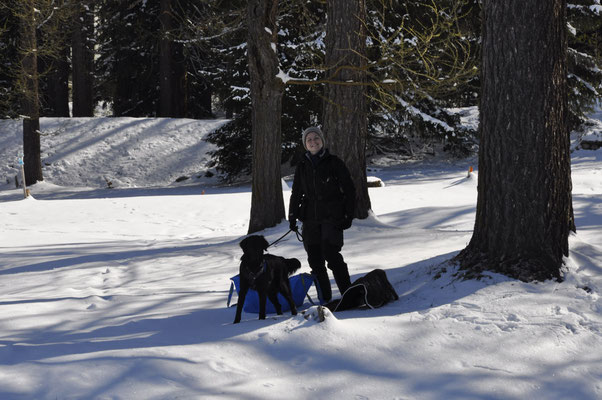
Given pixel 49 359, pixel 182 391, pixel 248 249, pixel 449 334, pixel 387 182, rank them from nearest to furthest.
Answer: pixel 182 391 < pixel 49 359 < pixel 449 334 < pixel 248 249 < pixel 387 182

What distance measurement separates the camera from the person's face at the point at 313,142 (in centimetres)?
567

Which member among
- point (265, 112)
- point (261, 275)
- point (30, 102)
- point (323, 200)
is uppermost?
point (30, 102)

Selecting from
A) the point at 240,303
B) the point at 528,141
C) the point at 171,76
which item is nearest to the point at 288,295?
the point at 240,303

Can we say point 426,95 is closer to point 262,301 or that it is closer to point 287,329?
point 262,301

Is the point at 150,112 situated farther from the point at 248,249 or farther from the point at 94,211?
the point at 248,249

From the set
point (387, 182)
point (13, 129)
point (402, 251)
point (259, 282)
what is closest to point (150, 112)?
point (13, 129)

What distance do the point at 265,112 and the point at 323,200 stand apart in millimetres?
5679

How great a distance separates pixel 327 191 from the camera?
18.6 ft

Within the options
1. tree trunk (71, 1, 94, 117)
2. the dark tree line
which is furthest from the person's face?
tree trunk (71, 1, 94, 117)

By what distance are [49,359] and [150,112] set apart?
30.0 meters

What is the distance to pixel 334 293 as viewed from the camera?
21.4 feet

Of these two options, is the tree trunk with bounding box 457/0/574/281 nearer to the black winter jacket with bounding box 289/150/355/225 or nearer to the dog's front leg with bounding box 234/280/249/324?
the black winter jacket with bounding box 289/150/355/225

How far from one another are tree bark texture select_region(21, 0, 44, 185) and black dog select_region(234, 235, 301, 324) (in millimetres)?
17713

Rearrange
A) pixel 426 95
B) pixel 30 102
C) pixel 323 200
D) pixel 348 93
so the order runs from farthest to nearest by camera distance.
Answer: pixel 30 102 < pixel 426 95 < pixel 348 93 < pixel 323 200
